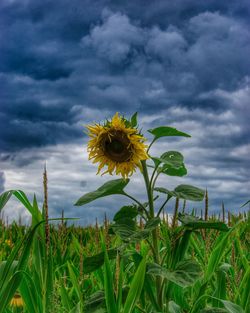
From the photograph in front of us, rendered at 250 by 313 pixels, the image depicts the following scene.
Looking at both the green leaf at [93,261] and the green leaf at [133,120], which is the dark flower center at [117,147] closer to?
the green leaf at [133,120]

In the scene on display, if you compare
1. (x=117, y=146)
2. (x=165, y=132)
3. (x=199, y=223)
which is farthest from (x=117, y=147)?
(x=199, y=223)

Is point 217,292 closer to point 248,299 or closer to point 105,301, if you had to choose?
point 248,299

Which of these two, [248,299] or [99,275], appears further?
[99,275]

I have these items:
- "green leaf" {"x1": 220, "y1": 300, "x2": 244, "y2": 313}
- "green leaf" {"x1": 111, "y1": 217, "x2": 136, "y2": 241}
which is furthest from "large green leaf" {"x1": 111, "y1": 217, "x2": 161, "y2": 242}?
"green leaf" {"x1": 220, "y1": 300, "x2": 244, "y2": 313}

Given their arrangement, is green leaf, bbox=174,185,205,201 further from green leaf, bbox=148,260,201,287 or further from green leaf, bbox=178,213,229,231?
green leaf, bbox=148,260,201,287

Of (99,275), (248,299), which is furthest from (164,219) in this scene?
(248,299)

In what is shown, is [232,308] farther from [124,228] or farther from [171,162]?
[171,162]

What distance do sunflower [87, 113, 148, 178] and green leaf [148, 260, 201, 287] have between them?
55cm

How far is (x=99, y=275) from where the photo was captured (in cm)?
327

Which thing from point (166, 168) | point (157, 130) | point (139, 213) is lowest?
point (139, 213)

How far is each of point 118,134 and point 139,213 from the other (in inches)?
17.4

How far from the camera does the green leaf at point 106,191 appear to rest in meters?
2.31

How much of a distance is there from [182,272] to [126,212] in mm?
450

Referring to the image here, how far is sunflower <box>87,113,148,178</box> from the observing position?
2.46m
